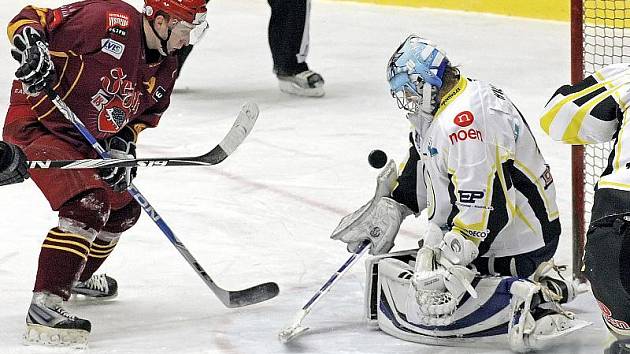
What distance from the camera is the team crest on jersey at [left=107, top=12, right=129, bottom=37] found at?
2963mm

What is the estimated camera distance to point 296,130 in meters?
5.06

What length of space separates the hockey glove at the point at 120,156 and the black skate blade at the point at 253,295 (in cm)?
37

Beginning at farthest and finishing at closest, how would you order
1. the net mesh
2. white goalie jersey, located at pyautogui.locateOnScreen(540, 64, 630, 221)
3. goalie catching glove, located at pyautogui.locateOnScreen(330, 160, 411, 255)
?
the net mesh < goalie catching glove, located at pyautogui.locateOnScreen(330, 160, 411, 255) < white goalie jersey, located at pyautogui.locateOnScreen(540, 64, 630, 221)

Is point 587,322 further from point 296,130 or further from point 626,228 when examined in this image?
point 296,130

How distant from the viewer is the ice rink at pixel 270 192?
3.01 meters

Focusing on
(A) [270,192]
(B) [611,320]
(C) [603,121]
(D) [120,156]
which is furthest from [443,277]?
(A) [270,192]

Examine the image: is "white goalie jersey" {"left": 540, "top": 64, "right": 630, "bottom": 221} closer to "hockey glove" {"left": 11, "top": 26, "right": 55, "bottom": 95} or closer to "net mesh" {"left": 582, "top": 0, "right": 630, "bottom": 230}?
"hockey glove" {"left": 11, "top": 26, "right": 55, "bottom": 95}

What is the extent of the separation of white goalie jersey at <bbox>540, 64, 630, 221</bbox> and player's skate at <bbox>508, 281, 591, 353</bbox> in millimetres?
241

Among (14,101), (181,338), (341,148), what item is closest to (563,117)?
(181,338)

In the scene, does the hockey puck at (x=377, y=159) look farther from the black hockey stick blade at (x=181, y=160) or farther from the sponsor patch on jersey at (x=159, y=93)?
the sponsor patch on jersey at (x=159, y=93)

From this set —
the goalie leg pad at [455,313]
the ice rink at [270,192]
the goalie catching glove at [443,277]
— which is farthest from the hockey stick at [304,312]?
the goalie catching glove at [443,277]

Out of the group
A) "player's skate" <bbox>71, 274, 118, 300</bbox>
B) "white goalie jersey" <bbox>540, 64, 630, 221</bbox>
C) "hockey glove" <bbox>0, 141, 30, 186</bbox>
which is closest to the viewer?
"white goalie jersey" <bbox>540, 64, 630, 221</bbox>

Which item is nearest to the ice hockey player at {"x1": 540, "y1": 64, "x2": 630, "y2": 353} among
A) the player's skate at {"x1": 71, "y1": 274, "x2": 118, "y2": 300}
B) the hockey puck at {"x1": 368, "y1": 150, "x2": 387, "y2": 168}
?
the hockey puck at {"x1": 368, "y1": 150, "x2": 387, "y2": 168}

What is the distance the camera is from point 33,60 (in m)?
2.78
